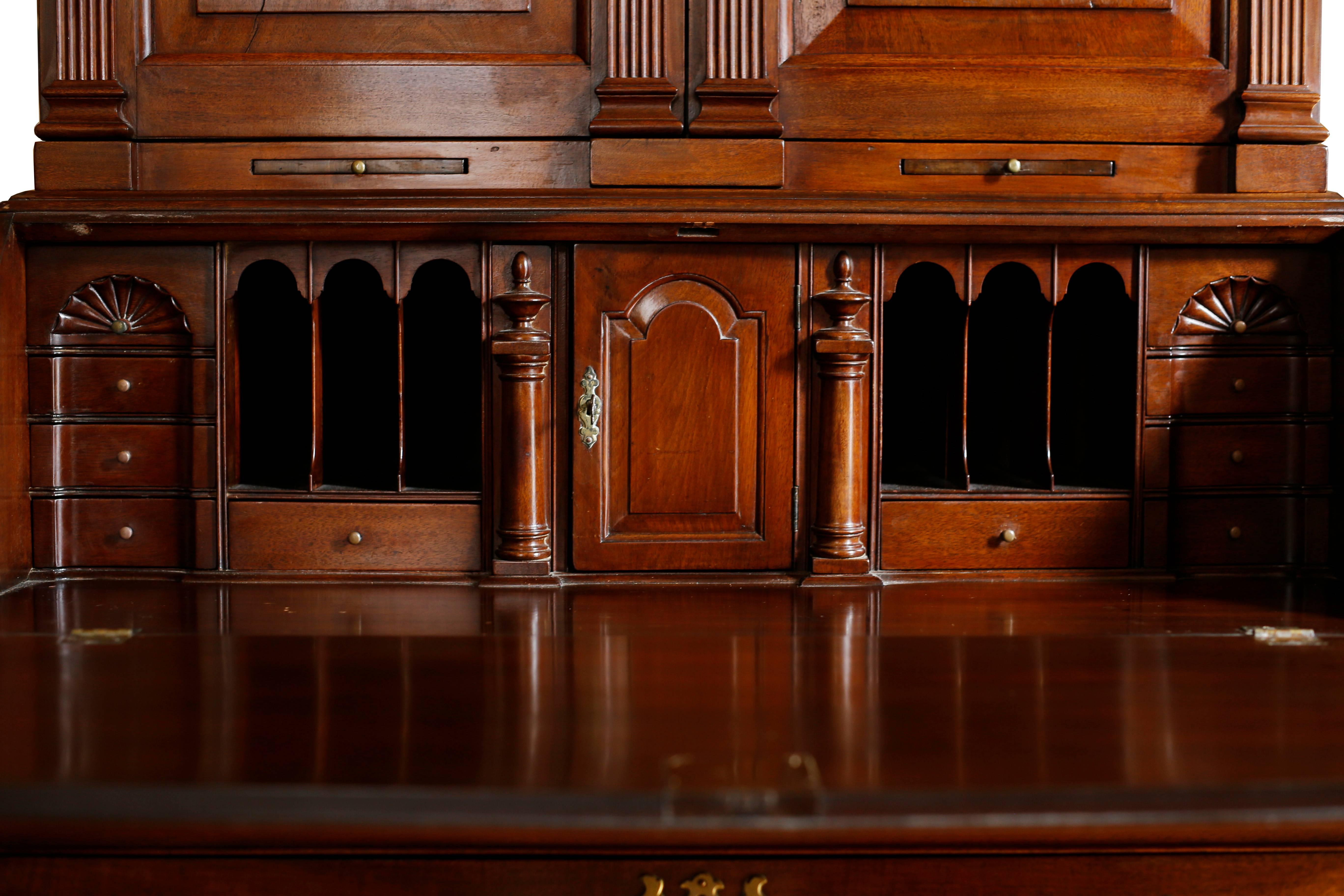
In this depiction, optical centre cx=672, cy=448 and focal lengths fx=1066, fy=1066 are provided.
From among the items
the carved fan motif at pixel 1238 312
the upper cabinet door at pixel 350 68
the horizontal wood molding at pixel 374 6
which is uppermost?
the horizontal wood molding at pixel 374 6

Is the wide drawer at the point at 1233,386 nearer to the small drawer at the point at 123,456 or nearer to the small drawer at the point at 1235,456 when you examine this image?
the small drawer at the point at 1235,456

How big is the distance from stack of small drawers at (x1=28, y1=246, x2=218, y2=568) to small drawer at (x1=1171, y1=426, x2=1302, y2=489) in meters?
1.63

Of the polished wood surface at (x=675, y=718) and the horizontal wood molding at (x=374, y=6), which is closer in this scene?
the polished wood surface at (x=675, y=718)

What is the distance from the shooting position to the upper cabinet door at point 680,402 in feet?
5.76

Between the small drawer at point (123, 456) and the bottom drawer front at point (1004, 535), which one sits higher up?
the small drawer at point (123, 456)

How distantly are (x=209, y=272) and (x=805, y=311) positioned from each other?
3.23 feet

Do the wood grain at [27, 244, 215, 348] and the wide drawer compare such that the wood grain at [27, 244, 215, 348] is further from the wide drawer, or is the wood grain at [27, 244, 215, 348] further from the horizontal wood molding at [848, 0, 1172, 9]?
the wide drawer

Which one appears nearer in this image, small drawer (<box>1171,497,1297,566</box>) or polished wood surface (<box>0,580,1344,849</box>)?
polished wood surface (<box>0,580,1344,849</box>)

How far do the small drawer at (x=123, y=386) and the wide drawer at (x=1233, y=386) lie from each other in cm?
160

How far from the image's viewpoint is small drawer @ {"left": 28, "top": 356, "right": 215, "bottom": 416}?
5.78ft

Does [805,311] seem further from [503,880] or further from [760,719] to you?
[503,880]

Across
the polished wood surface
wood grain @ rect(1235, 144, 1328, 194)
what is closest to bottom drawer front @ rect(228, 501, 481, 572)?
the polished wood surface

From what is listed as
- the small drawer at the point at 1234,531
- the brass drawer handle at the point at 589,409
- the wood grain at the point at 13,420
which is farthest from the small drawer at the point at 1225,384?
the wood grain at the point at 13,420

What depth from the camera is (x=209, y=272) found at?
1748 millimetres
